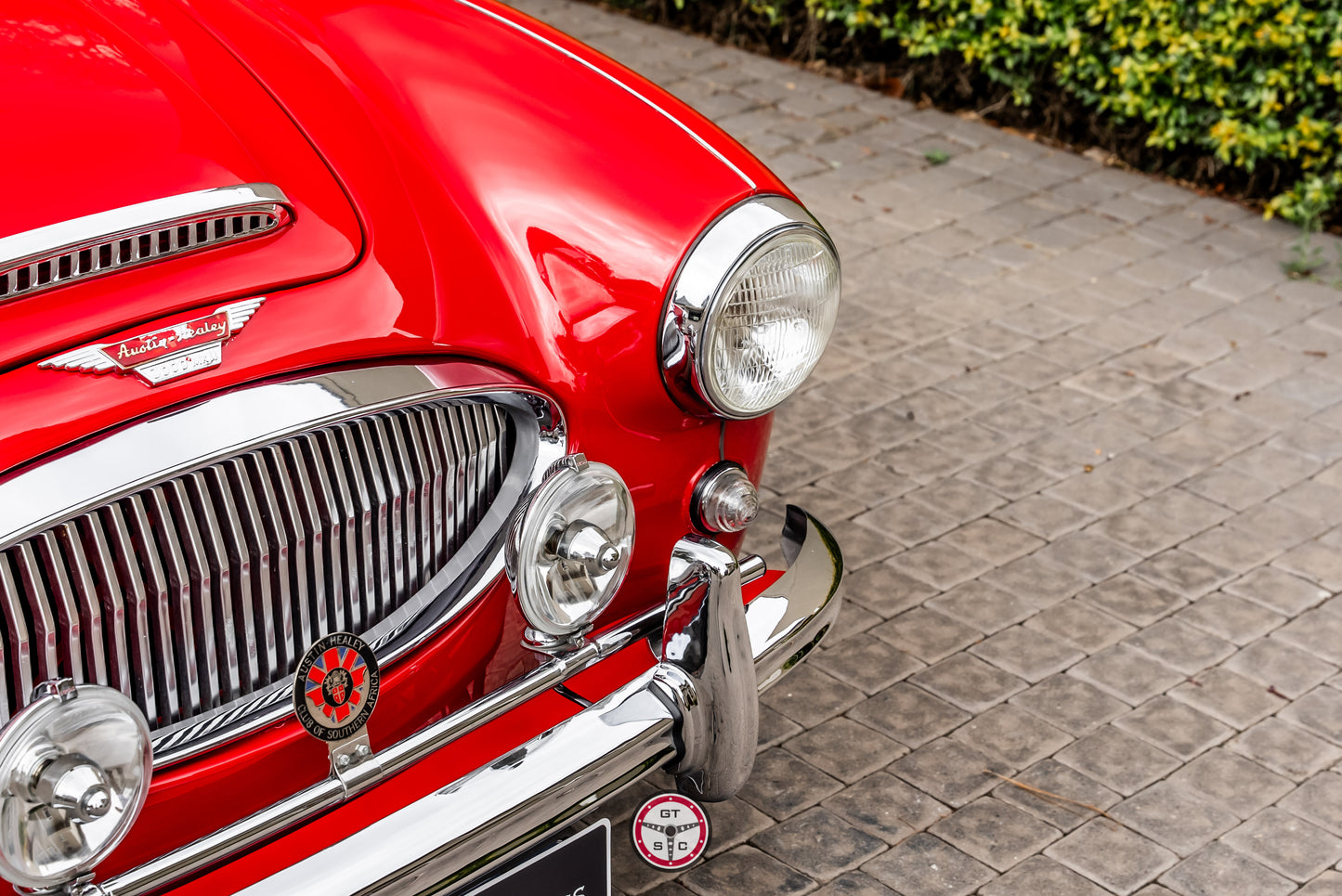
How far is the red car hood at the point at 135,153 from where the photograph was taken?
5.02 ft

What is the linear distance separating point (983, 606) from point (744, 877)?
0.96 m

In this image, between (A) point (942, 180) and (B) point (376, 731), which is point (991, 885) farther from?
(A) point (942, 180)

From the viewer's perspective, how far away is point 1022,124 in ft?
18.6

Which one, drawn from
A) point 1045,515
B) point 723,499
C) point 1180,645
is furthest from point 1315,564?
point 723,499

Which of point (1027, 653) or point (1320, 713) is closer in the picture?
point (1320, 713)

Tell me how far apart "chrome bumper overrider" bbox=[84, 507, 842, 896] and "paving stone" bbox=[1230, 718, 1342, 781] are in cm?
110

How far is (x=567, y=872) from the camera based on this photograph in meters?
1.77

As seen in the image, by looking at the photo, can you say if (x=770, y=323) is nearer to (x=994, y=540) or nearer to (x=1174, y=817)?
(x=1174, y=817)

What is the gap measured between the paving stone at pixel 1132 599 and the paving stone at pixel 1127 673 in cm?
12

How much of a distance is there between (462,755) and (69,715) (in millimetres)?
495

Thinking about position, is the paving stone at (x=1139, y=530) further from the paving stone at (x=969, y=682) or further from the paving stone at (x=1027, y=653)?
the paving stone at (x=969, y=682)

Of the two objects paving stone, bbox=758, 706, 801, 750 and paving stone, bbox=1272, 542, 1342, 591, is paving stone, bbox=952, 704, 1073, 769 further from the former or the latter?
paving stone, bbox=1272, 542, 1342, 591

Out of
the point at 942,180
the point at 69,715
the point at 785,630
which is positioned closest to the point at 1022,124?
the point at 942,180

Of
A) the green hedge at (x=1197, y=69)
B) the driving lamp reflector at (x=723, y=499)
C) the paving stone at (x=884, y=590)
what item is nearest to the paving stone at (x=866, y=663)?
the paving stone at (x=884, y=590)
